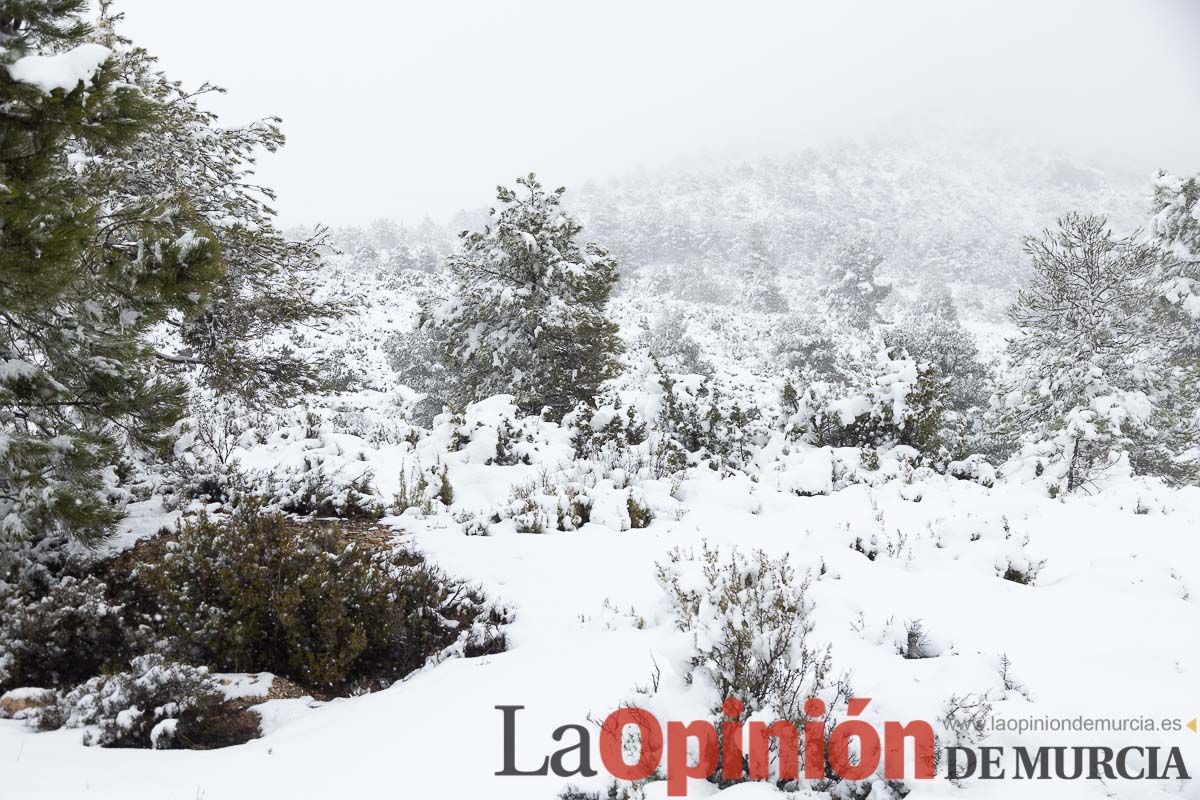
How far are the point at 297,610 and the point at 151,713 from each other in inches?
33.9

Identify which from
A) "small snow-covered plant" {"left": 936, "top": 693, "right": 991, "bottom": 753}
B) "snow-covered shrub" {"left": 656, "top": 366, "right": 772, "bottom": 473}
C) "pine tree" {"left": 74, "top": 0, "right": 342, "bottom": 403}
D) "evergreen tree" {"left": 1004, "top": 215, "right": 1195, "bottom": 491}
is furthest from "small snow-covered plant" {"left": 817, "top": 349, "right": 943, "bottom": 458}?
"pine tree" {"left": 74, "top": 0, "right": 342, "bottom": 403}

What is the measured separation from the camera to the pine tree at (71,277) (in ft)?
8.45

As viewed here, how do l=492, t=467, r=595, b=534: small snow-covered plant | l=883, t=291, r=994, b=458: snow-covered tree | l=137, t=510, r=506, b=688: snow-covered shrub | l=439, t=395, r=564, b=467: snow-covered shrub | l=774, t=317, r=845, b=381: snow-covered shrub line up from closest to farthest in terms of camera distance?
l=137, t=510, r=506, b=688: snow-covered shrub, l=492, t=467, r=595, b=534: small snow-covered plant, l=439, t=395, r=564, b=467: snow-covered shrub, l=883, t=291, r=994, b=458: snow-covered tree, l=774, t=317, r=845, b=381: snow-covered shrub

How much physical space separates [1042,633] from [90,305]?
6145 millimetres

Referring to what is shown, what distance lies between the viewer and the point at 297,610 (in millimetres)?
3680

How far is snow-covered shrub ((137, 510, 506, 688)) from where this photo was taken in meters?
3.56

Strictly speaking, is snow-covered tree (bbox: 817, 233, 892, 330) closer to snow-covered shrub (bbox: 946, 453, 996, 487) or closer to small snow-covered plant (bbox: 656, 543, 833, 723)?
snow-covered shrub (bbox: 946, 453, 996, 487)

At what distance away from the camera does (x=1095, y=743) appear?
239cm

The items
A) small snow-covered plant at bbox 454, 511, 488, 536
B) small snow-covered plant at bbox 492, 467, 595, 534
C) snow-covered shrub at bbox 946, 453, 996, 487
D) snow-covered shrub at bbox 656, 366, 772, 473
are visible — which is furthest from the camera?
snow-covered shrub at bbox 656, 366, 772, 473

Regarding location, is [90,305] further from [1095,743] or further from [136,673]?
[1095,743]

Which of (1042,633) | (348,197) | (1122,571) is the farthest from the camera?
(348,197)

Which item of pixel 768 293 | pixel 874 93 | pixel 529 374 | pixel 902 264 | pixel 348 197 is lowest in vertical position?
pixel 529 374

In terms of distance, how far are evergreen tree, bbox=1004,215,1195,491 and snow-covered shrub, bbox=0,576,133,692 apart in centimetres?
→ 1338

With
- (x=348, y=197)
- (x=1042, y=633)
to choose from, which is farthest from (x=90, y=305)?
(x=348, y=197)
